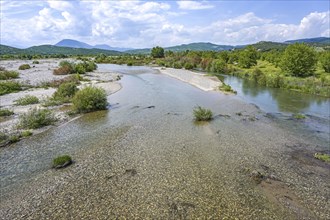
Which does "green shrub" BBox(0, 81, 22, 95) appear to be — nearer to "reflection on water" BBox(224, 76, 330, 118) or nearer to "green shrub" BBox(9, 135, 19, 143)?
"green shrub" BBox(9, 135, 19, 143)

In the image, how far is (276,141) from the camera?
1032 inches

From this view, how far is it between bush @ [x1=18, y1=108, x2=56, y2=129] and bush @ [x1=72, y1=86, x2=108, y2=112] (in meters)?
5.88

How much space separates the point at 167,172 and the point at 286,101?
1444 inches

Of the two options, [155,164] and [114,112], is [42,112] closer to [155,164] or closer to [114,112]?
[114,112]

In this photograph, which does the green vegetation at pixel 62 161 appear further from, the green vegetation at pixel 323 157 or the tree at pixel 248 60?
the tree at pixel 248 60

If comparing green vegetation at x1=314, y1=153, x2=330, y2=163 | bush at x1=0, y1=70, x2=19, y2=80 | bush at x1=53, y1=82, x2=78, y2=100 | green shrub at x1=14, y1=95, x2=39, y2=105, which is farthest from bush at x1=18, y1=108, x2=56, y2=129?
bush at x1=0, y1=70, x2=19, y2=80

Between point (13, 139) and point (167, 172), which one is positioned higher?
point (13, 139)

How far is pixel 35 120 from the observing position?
28266 mm

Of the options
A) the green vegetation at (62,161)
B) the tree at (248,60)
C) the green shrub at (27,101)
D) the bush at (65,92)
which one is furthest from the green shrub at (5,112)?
the tree at (248,60)

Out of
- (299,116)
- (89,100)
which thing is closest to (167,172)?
(89,100)

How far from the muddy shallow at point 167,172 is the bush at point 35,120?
190 cm

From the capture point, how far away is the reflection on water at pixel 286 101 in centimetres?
4103

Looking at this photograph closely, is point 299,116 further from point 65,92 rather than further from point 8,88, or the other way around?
point 8,88

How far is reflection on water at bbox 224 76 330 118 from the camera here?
41.0m
